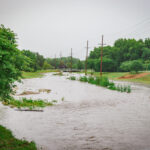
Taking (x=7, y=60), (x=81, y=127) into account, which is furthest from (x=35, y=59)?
(x=7, y=60)

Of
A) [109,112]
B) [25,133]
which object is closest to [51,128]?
[25,133]

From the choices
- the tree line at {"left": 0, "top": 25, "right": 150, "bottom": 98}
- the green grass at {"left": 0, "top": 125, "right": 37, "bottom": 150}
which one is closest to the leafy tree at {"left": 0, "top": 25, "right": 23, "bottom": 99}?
the tree line at {"left": 0, "top": 25, "right": 150, "bottom": 98}

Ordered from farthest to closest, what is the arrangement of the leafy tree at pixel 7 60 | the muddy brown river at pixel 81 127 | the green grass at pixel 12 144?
1. the muddy brown river at pixel 81 127
2. the leafy tree at pixel 7 60
3. the green grass at pixel 12 144

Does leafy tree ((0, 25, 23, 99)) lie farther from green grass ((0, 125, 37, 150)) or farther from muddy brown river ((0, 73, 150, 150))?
green grass ((0, 125, 37, 150))

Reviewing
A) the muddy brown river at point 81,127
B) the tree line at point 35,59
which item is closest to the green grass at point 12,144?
the muddy brown river at point 81,127

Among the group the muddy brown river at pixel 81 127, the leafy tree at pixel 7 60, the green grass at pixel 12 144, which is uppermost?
the leafy tree at pixel 7 60

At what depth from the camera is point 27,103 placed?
53.9ft

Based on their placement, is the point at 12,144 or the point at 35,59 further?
the point at 35,59

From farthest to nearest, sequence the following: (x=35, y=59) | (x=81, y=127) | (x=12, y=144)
→ (x=35, y=59) → (x=81, y=127) → (x=12, y=144)

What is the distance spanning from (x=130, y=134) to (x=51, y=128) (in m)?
3.89

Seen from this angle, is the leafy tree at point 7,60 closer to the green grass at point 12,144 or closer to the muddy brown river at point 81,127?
the muddy brown river at point 81,127

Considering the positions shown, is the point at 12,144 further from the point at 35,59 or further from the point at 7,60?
the point at 35,59

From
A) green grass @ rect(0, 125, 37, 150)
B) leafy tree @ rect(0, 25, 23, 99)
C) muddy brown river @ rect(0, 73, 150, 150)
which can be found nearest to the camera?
green grass @ rect(0, 125, 37, 150)

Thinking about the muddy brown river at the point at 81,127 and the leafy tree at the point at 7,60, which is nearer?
the leafy tree at the point at 7,60
